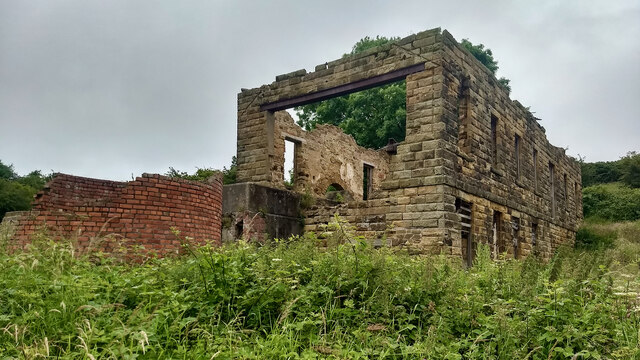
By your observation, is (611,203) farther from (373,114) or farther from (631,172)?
(373,114)

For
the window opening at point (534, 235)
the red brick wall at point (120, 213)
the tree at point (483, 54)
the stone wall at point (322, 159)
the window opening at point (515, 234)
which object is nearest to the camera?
the red brick wall at point (120, 213)

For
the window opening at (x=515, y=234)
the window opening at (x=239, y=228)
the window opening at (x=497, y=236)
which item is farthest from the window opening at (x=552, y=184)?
the window opening at (x=239, y=228)

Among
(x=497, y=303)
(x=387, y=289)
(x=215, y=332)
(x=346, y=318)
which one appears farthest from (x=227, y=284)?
(x=497, y=303)

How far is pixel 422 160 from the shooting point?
10.9 metres

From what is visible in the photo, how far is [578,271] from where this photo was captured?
17.1ft

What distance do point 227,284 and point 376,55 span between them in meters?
8.40

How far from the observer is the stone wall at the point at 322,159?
1520cm

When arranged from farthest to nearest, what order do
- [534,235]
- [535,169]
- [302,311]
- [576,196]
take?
[576,196], [535,169], [534,235], [302,311]

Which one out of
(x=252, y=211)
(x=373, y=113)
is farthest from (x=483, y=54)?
(x=252, y=211)

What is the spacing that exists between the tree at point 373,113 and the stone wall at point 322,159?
18.0 feet

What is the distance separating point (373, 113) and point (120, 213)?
20.8 m

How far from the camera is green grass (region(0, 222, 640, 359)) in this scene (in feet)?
12.4

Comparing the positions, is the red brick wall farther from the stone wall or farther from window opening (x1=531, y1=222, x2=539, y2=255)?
window opening (x1=531, y1=222, x2=539, y2=255)

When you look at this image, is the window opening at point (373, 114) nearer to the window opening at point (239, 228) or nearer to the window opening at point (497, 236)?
the window opening at point (497, 236)
